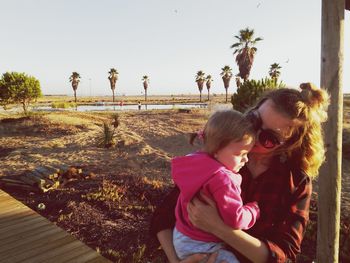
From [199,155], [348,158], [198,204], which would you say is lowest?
[348,158]

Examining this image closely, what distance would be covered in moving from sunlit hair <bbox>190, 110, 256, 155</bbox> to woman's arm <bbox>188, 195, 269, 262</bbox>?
35 cm

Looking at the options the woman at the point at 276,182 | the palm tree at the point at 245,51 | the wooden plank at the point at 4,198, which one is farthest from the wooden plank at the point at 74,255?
the palm tree at the point at 245,51

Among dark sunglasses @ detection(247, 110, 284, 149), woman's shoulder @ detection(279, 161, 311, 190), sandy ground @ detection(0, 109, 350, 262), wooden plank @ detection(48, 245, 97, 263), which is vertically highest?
dark sunglasses @ detection(247, 110, 284, 149)

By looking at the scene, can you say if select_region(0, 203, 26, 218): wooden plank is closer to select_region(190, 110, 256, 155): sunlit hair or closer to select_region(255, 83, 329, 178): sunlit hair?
select_region(190, 110, 256, 155): sunlit hair

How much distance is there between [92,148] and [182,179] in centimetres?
1357

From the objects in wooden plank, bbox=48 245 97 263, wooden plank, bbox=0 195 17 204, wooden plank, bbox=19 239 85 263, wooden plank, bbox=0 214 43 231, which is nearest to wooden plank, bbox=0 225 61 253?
wooden plank, bbox=19 239 85 263

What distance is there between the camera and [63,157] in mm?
12953

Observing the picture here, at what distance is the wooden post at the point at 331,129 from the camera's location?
119 inches

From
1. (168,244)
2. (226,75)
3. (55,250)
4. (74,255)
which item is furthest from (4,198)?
(226,75)

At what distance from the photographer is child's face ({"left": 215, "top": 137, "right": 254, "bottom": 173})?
1.82 m

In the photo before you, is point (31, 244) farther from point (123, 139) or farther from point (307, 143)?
point (123, 139)

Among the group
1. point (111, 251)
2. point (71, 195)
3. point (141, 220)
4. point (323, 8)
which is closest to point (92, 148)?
point (71, 195)

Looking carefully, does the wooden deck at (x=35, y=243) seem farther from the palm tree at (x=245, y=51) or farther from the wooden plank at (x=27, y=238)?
the palm tree at (x=245, y=51)

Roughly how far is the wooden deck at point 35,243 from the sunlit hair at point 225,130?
7.36 ft
